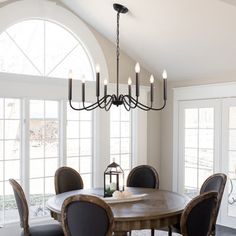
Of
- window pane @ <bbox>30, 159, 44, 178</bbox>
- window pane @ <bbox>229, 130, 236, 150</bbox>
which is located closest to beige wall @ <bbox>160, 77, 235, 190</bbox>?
window pane @ <bbox>229, 130, 236, 150</bbox>

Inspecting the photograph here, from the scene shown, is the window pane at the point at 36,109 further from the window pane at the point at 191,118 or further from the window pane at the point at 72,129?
the window pane at the point at 191,118

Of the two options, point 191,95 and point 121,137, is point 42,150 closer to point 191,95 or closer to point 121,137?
point 121,137

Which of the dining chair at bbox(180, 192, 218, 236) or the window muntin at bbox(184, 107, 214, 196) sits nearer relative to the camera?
the dining chair at bbox(180, 192, 218, 236)

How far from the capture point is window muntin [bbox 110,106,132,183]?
5.55 metres

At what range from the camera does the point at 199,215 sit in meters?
3.12

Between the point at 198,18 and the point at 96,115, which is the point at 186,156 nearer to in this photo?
the point at 96,115

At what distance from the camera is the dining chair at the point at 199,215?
3.06 m

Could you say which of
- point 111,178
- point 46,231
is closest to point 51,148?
point 111,178

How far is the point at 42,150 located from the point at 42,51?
52.6 inches

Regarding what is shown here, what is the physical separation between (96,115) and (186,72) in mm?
1517

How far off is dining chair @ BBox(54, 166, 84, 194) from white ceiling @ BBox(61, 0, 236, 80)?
2.07m

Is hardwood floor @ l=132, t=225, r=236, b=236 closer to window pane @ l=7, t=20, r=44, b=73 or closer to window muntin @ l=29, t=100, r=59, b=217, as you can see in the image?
window muntin @ l=29, t=100, r=59, b=217

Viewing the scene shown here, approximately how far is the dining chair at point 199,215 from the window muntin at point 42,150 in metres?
2.35

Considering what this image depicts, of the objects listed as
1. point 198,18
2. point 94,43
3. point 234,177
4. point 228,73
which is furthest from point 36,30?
point 234,177
